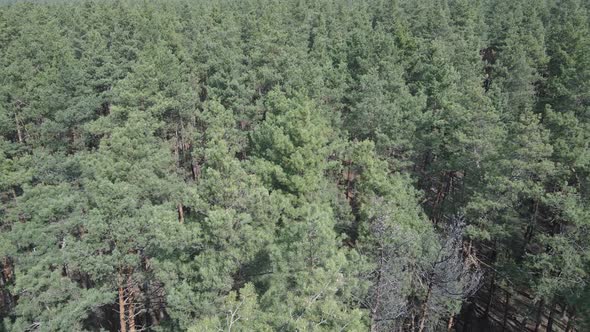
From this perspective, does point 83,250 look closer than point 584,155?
Yes

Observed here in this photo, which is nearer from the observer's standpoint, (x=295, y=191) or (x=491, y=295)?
(x=295, y=191)

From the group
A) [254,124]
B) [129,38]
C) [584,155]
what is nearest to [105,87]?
[129,38]

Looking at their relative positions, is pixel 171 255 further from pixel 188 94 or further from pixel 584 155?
pixel 584 155

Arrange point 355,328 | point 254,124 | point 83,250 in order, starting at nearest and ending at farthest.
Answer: point 355,328 < point 83,250 < point 254,124

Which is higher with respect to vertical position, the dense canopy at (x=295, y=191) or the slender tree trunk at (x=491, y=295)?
the dense canopy at (x=295, y=191)

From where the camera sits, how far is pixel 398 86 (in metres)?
33.2

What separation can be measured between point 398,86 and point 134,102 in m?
18.8

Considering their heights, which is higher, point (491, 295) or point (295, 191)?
point (295, 191)

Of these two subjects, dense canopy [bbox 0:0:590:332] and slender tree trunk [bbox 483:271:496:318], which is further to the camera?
slender tree trunk [bbox 483:271:496:318]

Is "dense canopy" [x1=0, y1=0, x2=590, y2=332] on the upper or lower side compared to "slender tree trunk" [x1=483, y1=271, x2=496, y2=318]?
upper

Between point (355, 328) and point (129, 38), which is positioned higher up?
point (129, 38)

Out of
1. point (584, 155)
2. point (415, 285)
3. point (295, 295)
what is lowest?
point (415, 285)

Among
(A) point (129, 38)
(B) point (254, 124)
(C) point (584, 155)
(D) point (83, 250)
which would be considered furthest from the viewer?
(A) point (129, 38)

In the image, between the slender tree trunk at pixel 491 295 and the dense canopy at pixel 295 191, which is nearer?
the dense canopy at pixel 295 191
